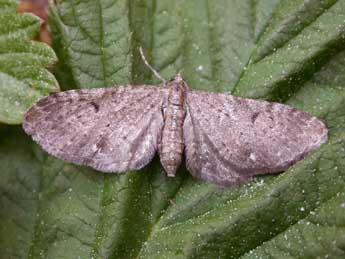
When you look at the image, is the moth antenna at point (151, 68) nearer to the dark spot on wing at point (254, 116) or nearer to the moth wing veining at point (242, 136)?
the moth wing veining at point (242, 136)

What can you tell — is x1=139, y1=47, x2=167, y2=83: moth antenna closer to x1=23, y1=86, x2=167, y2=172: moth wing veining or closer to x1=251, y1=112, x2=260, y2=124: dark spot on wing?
x1=23, y1=86, x2=167, y2=172: moth wing veining

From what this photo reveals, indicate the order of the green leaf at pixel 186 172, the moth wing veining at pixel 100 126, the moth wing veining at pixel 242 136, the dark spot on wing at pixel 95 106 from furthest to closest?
the dark spot on wing at pixel 95 106
the moth wing veining at pixel 100 126
the moth wing veining at pixel 242 136
the green leaf at pixel 186 172

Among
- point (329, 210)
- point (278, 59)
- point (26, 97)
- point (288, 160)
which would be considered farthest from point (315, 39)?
point (26, 97)

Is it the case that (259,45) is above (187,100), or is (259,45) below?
above

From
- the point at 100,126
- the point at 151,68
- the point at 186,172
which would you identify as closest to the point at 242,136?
the point at 186,172

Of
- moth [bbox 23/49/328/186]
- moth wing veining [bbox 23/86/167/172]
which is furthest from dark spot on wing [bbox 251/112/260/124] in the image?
moth wing veining [bbox 23/86/167/172]

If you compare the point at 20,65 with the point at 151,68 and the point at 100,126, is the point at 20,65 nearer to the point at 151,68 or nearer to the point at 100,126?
the point at 100,126

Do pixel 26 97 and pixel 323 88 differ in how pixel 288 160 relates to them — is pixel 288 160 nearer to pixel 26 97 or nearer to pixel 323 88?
pixel 323 88

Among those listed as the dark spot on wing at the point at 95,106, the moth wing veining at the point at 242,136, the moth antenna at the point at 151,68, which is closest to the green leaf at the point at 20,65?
the dark spot on wing at the point at 95,106
